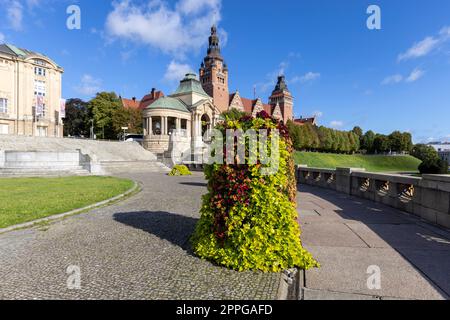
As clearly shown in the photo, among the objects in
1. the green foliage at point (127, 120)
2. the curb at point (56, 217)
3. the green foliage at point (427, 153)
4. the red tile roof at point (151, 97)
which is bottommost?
the curb at point (56, 217)

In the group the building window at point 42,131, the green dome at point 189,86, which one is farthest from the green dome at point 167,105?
the building window at point 42,131

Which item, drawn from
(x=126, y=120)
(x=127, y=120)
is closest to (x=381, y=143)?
(x=127, y=120)

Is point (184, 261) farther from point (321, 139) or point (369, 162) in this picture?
point (321, 139)

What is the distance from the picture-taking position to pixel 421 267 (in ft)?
13.4

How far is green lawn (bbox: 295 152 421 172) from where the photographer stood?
7328cm

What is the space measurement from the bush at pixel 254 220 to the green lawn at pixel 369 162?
68719 millimetres

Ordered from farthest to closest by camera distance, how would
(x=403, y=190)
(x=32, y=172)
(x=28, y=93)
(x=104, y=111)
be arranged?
(x=104, y=111), (x=28, y=93), (x=32, y=172), (x=403, y=190)

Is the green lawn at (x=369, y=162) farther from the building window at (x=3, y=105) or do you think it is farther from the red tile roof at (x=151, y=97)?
the building window at (x=3, y=105)

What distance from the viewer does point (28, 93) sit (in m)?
53.6


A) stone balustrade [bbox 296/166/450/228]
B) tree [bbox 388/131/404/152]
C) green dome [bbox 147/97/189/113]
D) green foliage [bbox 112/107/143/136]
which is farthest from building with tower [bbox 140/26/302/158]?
tree [bbox 388/131/404/152]

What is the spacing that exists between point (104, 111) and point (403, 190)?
68758 millimetres

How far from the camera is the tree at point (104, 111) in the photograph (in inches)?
2594

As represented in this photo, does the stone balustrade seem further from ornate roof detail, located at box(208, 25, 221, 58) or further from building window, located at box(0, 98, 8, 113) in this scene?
ornate roof detail, located at box(208, 25, 221, 58)

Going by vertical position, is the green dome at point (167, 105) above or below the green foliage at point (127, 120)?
above
